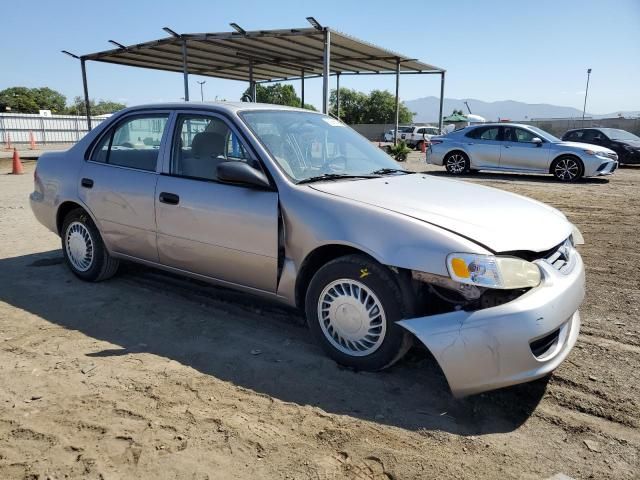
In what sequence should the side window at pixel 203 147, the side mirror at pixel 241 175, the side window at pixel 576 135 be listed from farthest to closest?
1. the side window at pixel 576 135
2. the side window at pixel 203 147
3. the side mirror at pixel 241 175

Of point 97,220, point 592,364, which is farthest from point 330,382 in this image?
point 97,220

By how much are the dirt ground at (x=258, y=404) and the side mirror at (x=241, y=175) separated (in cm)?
114

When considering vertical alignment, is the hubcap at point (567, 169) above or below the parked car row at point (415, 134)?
below

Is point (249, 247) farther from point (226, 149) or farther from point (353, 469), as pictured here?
point (353, 469)

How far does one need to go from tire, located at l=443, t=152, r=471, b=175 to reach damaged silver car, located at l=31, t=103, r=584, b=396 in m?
10.4

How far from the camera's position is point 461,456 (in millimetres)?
2311

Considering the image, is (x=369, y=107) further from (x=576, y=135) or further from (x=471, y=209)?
(x=471, y=209)

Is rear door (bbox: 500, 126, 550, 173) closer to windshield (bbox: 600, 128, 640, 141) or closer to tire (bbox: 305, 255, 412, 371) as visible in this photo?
windshield (bbox: 600, 128, 640, 141)

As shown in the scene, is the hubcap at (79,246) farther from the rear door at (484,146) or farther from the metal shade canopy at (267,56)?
the rear door at (484,146)

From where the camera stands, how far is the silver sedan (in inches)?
492

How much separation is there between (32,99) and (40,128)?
49.0 metres

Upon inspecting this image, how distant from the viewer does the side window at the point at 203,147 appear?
369 cm

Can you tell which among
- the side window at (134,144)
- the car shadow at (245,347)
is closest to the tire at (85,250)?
the car shadow at (245,347)

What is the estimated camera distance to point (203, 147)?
3850 mm
